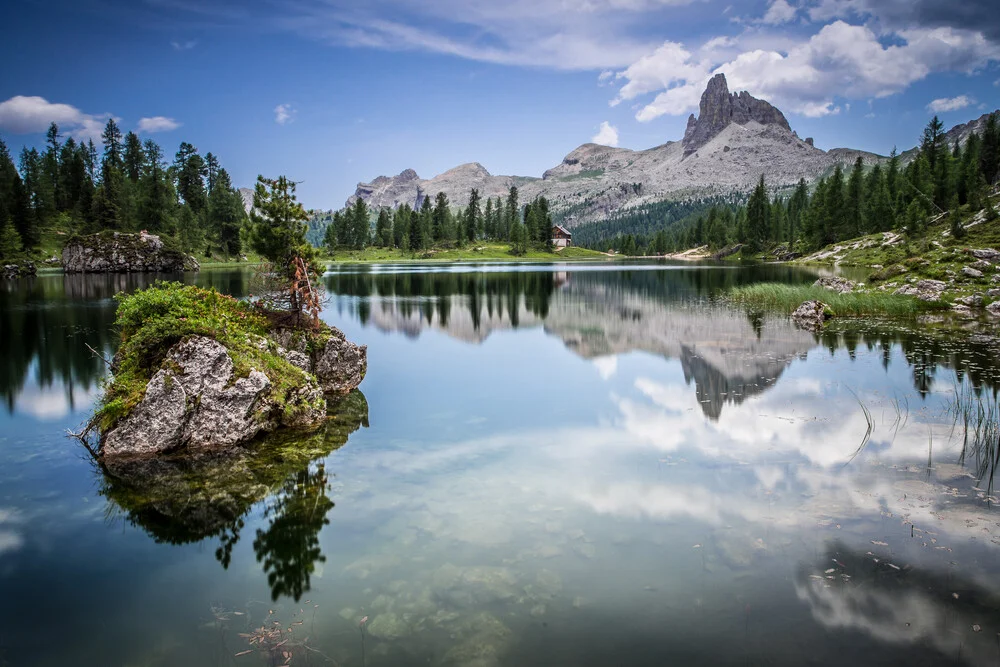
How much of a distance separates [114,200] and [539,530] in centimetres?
14873

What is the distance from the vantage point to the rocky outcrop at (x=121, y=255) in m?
108

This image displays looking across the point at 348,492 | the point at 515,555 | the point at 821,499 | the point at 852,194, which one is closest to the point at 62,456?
the point at 348,492

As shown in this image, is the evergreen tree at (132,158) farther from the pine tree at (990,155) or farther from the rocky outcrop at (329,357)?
Answer: the pine tree at (990,155)

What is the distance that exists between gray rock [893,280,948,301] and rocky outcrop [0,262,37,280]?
124461 millimetres

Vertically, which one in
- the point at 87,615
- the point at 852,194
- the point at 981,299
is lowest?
the point at 87,615

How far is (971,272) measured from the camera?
4997 cm

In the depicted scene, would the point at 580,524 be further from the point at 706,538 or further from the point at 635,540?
the point at 706,538

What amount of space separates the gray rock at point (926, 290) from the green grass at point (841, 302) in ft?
5.18

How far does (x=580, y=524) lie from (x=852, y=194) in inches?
6032

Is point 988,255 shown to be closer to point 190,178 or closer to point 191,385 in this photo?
point 191,385

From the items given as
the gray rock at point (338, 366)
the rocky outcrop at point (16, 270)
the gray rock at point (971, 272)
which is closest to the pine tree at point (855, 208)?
the gray rock at point (971, 272)

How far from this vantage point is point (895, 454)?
→ 54.7ft

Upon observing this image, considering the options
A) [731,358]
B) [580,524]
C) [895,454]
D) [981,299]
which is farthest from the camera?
[981,299]

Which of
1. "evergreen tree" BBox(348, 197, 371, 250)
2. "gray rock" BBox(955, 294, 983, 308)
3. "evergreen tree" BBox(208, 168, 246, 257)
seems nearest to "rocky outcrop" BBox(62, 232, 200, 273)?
"evergreen tree" BBox(208, 168, 246, 257)
